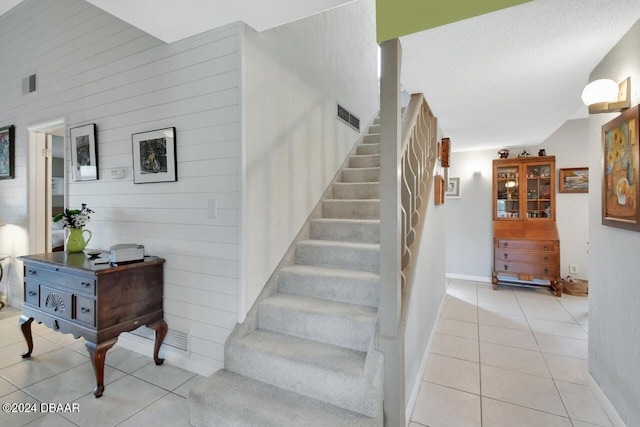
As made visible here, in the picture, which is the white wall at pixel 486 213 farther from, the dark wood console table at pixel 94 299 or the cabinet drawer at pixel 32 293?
the cabinet drawer at pixel 32 293

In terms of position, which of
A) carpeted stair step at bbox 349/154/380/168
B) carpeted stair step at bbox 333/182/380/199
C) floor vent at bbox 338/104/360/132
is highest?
floor vent at bbox 338/104/360/132

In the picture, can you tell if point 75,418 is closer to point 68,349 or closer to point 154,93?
point 68,349

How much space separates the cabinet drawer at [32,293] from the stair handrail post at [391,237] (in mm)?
2712

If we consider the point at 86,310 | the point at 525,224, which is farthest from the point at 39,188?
the point at 525,224

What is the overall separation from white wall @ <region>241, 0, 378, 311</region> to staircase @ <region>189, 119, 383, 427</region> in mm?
240

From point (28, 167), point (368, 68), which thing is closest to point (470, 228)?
point (368, 68)

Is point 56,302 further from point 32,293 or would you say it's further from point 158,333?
point 158,333

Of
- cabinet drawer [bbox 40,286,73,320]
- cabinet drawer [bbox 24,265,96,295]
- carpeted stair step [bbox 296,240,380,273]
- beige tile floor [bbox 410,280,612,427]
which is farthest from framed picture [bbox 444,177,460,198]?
cabinet drawer [bbox 40,286,73,320]

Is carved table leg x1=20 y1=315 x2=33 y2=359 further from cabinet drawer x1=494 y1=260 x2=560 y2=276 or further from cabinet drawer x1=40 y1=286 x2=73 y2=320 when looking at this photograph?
cabinet drawer x1=494 y1=260 x2=560 y2=276

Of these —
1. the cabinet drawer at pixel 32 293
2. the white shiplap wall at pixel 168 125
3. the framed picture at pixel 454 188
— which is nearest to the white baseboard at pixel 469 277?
the framed picture at pixel 454 188

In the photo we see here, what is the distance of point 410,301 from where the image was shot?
203 cm

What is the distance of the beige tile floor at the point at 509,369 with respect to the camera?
2002mm

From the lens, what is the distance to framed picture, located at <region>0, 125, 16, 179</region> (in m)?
3.71

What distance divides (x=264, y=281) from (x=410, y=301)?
1.09m
